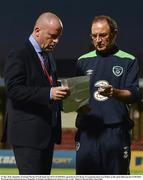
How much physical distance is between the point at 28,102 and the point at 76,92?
0.29 meters

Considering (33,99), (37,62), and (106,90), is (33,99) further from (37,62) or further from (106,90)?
(106,90)

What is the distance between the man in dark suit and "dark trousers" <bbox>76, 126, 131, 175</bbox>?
354 mm

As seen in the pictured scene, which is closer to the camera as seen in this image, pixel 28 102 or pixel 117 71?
pixel 28 102

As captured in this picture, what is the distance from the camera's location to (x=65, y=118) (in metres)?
18.6

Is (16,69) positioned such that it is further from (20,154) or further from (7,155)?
(7,155)

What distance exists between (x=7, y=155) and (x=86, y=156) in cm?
947

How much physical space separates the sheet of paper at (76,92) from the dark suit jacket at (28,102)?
9 centimetres

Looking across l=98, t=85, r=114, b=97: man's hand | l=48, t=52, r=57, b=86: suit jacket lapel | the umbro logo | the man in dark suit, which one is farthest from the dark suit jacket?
the umbro logo

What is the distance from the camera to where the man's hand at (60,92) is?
3207mm

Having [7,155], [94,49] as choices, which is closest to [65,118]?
[7,155]

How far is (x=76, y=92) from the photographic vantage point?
3.39 metres

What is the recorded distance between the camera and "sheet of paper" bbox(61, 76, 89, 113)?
3.33 m

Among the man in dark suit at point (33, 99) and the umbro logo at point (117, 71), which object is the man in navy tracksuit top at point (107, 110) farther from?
the man in dark suit at point (33, 99)

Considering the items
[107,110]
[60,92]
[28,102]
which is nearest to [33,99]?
[28,102]
